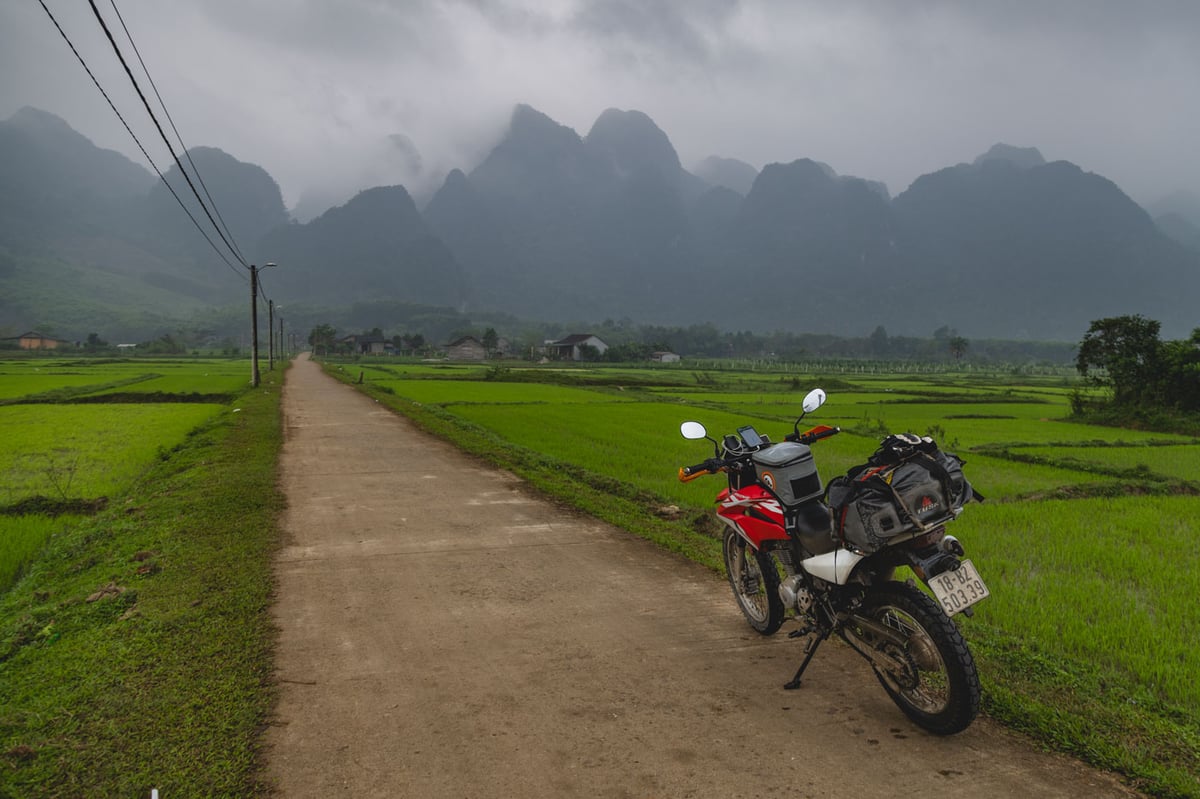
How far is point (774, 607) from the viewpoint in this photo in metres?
4.05

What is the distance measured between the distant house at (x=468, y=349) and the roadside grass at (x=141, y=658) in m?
93.7

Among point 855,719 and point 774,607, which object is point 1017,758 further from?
point 774,607

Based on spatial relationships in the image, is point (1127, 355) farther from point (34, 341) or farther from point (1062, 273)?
point (1062, 273)

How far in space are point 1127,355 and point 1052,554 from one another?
21594mm

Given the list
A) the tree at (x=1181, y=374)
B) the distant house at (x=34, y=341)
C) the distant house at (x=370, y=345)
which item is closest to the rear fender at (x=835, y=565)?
the tree at (x=1181, y=374)

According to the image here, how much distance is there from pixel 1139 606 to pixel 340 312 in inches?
6721

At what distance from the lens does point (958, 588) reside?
2.98 metres

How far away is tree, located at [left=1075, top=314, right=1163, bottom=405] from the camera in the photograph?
22.4m

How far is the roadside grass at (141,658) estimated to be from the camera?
2689mm

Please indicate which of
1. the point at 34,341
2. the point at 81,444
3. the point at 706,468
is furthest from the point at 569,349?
the point at 706,468

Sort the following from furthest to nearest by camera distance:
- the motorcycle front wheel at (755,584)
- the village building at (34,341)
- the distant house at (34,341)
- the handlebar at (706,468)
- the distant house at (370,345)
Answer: the distant house at (370,345), the distant house at (34,341), the village building at (34,341), the handlebar at (706,468), the motorcycle front wheel at (755,584)

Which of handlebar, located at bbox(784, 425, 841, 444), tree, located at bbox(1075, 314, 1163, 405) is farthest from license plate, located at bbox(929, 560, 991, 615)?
tree, located at bbox(1075, 314, 1163, 405)

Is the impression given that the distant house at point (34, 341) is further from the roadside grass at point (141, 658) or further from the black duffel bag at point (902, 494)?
the black duffel bag at point (902, 494)

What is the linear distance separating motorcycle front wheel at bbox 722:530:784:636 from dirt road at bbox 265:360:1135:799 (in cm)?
13
